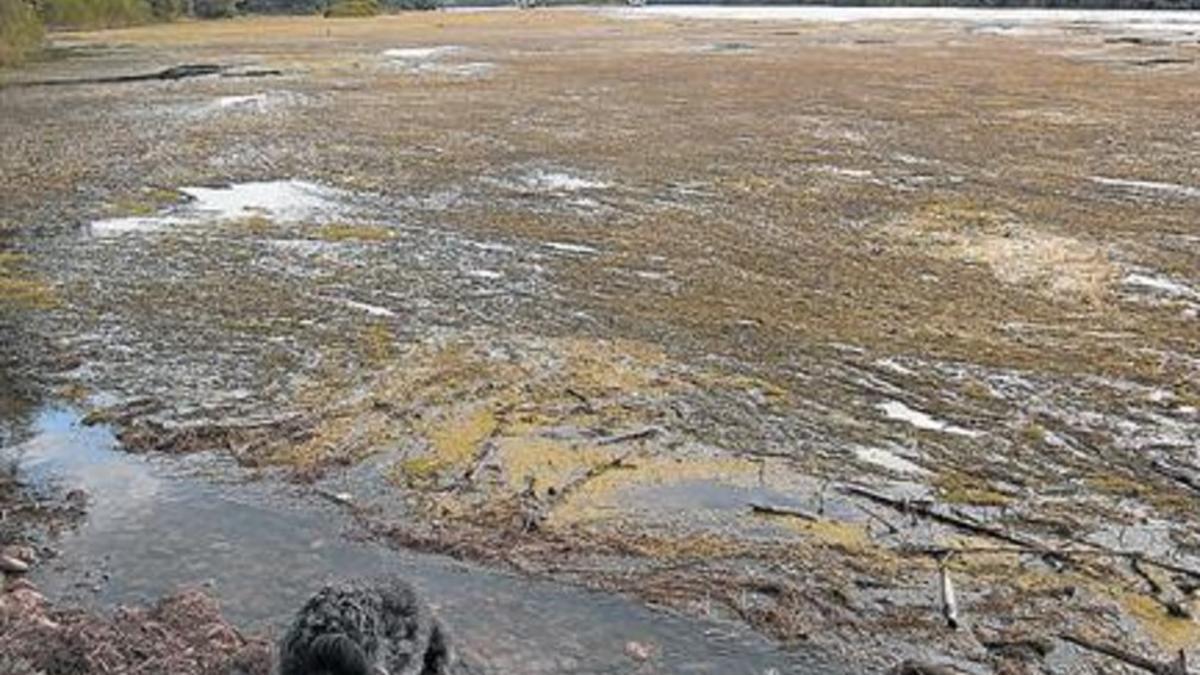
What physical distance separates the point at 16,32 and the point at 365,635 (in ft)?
185

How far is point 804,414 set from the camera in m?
11.3

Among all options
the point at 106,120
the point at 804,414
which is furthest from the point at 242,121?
the point at 804,414

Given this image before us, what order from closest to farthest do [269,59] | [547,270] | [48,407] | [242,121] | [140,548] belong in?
1. [140,548]
2. [48,407]
3. [547,270]
4. [242,121]
5. [269,59]

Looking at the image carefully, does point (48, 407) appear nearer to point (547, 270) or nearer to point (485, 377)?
point (485, 377)

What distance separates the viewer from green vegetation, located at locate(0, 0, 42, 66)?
170ft

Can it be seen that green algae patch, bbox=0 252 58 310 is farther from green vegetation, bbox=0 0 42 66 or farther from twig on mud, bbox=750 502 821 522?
green vegetation, bbox=0 0 42 66

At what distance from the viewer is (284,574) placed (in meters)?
8.58

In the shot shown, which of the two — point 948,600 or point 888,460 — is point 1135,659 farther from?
point 888,460

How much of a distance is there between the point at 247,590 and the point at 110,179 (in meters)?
17.9

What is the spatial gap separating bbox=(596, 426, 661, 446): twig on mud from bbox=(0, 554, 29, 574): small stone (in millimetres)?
4559

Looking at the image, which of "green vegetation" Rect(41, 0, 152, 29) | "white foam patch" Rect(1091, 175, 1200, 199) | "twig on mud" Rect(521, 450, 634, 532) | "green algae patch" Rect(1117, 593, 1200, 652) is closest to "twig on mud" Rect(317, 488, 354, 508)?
"twig on mud" Rect(521, 450, 634, 532)

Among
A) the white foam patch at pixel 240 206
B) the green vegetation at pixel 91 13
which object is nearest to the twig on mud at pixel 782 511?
the white foam patch at pixel 240 206

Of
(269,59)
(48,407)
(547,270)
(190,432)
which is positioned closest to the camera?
(190,432)

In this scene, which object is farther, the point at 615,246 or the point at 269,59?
the point at 269,59
